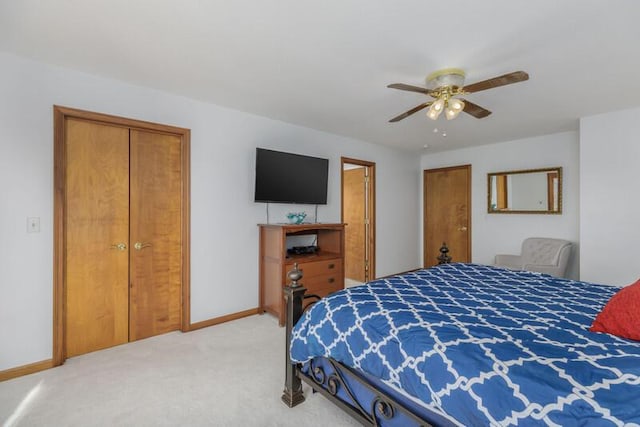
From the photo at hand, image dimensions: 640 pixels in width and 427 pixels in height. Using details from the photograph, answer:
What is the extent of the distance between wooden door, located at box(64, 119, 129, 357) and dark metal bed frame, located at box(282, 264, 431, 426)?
70.5 inches

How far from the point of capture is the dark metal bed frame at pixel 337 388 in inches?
54.3

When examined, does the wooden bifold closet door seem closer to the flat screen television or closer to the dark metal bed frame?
the flat screen television

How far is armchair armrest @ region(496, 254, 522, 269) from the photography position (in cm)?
418

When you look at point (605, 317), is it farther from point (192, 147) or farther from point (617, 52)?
point (192, 147)

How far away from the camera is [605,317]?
1.39 metres

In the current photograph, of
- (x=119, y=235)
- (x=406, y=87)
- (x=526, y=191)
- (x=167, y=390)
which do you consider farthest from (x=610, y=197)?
(x=119, y=235)

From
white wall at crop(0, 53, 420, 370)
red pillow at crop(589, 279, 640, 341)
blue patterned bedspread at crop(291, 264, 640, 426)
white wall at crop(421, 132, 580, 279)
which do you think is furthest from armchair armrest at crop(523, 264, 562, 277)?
red pillow at crop(589, 279, 640, 341)

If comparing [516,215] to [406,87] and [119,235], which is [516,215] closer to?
[406,87]

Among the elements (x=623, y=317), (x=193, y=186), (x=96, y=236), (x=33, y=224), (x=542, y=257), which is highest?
(x=193, y=186)

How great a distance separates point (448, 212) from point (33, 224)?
18.0 ft

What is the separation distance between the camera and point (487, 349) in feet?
3.87

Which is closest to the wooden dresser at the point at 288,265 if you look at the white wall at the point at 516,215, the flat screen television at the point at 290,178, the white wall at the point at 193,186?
the white wall at the point at 193,186

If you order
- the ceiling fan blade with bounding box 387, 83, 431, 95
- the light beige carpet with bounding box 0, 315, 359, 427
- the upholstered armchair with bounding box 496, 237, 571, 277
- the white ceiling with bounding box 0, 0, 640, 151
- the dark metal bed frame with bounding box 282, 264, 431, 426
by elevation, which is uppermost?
the white ceiling with bounding box 0, 0, 640, 151

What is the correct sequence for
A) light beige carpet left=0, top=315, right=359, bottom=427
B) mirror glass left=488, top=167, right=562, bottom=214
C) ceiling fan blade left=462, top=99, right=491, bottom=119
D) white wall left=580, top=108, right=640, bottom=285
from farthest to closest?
1. mirror glass left=488, top=167, right=562, bottom=214
2. white wall left=580, top=108, right=640, bottom=285
3. ceiling fan blade left=462, top=99, right=491, bottom=119
4. light beige carpet left=0, top=315, right=359, bottom=427
